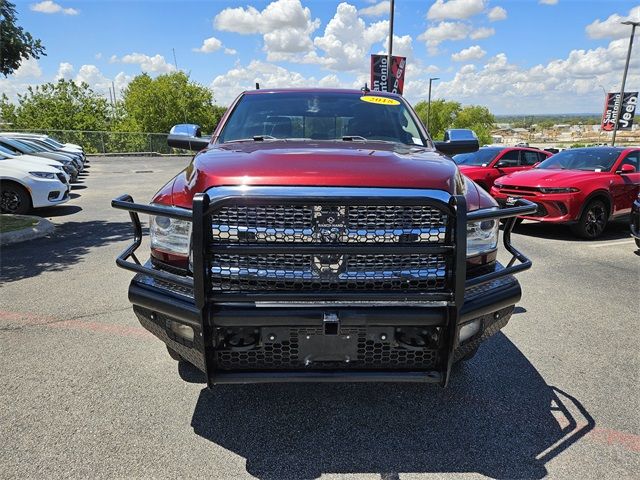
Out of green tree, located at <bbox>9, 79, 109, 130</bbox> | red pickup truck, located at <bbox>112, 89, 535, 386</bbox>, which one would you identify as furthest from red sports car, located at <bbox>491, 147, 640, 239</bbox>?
green tree, located at <bbox>9, 79, 109, 130</bbox>

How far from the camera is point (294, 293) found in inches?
92.9

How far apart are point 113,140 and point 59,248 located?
104 ft

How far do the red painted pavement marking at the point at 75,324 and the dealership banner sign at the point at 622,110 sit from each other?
3352 centimetres

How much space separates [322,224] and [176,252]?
2.88 ft

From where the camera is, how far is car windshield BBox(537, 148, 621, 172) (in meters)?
9.09

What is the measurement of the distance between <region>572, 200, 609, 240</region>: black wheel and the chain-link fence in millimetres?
32793

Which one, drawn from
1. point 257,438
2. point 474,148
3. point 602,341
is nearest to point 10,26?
point 474,148

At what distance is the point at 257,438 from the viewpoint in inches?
108

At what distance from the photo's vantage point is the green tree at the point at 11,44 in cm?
749

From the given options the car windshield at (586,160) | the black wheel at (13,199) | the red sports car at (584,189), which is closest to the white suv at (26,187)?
the black wheel at (13,199)

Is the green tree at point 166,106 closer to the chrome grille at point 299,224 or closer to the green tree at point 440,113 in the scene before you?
the green tree at point 440,113

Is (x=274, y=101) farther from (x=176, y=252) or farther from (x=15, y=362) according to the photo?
(x=15, y=362)

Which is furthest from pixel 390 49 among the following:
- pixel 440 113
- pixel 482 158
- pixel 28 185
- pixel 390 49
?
pixel 440 113

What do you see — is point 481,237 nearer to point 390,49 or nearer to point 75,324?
point 75,324
